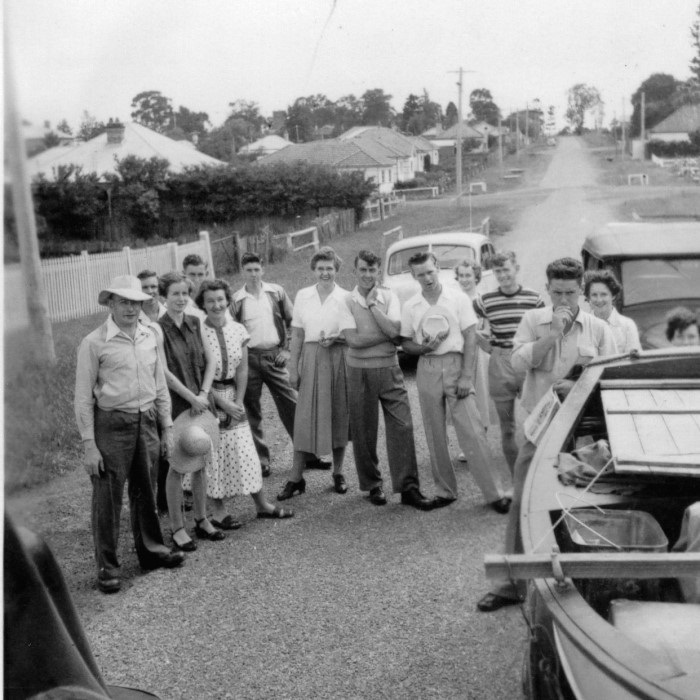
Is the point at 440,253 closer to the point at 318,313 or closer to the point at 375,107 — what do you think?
A: the point at 375,107

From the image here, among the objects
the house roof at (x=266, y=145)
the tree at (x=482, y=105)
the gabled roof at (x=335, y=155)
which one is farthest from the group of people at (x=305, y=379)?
the tree at (x=482, y=105)

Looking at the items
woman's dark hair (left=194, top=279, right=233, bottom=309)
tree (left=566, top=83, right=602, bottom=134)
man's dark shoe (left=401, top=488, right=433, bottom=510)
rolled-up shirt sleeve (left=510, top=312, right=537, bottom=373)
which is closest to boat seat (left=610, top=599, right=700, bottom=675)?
rolled-up shirt sleeve (left=510, top=312, right=537, bottom=373)

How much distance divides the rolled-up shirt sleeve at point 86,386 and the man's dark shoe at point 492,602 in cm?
237

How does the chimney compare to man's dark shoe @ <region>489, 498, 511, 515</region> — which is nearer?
man's dark shoe @ <region>489, 498, 511, 515</region>

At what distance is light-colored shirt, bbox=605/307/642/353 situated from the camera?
5.92 m

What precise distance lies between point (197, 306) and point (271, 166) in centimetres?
470

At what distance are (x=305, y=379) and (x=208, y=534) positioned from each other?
146cm

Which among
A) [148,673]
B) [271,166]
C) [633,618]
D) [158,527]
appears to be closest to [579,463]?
[633,618]

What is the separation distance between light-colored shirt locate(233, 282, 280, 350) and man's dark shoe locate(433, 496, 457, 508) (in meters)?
1.84

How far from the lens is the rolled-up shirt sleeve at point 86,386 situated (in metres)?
4.87

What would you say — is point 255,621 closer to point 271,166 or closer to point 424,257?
point 424,257

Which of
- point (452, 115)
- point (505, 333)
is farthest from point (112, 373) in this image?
point (452, 115)

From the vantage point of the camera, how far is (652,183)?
34125mm

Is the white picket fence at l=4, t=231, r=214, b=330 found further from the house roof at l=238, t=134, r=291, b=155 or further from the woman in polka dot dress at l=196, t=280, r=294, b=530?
the woman in polka dot dress at l=196, t=280, r=294, b=530
